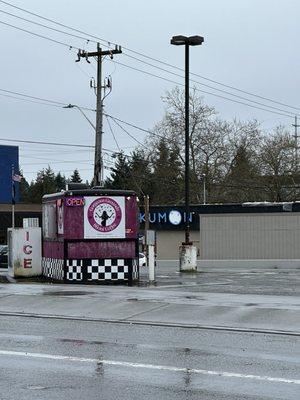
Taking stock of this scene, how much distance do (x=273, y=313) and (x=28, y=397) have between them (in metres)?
7.05

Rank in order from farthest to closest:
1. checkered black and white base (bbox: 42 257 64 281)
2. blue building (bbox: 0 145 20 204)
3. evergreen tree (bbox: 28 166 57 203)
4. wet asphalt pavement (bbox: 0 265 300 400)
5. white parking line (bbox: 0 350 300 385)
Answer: evergreen tree (bbox: 28 166 57 203) → blue building (bbox: 0 145 20 204) → checkered black and white base (bbox: 42 257 64 281) → white parking line (bbox: 0 350 300 385) → wet asphalt pavement (bbox: 0 265 300 400)

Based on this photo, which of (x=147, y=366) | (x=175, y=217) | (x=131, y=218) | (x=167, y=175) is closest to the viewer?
(x=147, y=366)

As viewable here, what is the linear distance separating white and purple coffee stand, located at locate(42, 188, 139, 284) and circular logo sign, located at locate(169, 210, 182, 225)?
117 feet

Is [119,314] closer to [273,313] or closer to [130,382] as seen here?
[273,313]

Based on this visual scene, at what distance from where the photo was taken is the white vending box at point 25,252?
22484mm

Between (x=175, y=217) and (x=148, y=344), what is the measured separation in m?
45.9

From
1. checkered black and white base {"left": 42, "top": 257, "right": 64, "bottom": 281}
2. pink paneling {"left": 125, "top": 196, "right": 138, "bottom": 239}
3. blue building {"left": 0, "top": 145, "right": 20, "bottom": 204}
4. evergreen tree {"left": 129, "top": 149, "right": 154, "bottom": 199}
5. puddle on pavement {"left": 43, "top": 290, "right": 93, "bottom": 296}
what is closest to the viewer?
puddle on pavement {"left": 43, "top": 290, "right": 93, "bottom": 296}

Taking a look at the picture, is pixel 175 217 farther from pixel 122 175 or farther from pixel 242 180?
pixel 122 175

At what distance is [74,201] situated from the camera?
2061 centimetres

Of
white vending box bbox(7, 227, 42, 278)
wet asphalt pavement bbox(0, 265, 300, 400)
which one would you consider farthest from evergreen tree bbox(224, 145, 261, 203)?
wet asphalt pavement bbox(0, 265, 300, 400)

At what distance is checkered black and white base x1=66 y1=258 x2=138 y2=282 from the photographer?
67.6 feet

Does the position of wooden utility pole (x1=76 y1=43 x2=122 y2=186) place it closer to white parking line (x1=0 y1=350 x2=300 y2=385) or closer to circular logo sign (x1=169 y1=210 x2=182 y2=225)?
circular logo sign (x1=169 y1=210 x2=182 y2=225)

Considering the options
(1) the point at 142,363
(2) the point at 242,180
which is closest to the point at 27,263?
(1) the point at 142,363

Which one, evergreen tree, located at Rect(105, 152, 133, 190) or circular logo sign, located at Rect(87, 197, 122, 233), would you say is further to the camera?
evergreen tree, located at Rect(105, 152, 133, 190)
